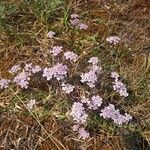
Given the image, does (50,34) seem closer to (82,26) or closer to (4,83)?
(82,26)

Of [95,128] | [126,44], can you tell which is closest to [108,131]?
[95,128]

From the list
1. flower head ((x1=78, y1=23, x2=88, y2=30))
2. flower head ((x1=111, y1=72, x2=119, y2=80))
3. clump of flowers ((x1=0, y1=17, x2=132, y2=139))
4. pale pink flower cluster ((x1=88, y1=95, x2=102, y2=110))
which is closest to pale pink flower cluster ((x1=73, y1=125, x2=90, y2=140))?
clump of flowers ((x1=0, y1=17, x2=132, y2=139))

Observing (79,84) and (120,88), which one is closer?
(120,88)

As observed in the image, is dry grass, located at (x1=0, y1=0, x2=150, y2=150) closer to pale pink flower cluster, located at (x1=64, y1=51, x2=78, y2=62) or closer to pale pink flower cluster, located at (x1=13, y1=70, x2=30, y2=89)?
pale pink flower cluster, located at (x1=13, y1=70, x2=30, y2=89)

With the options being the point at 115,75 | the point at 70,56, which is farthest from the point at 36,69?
the point at 115,75

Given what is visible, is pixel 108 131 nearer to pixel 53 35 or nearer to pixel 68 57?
pixel 68 57

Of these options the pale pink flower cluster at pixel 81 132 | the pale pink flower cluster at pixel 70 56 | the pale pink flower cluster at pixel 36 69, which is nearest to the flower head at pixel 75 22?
the pale pink flower cluster at pixel 70 56

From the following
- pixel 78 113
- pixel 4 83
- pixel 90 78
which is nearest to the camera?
pixel 78 113
